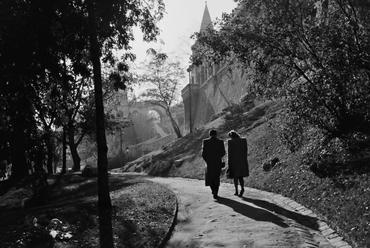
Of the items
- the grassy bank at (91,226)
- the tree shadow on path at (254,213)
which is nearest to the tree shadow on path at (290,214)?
the tree shadow on path at (254,213)

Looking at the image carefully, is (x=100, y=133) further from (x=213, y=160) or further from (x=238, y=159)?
(x=238, y=159)

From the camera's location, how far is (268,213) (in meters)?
8.17

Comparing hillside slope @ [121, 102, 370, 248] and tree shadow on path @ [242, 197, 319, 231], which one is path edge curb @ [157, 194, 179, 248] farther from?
hillside slope @ [121, 102, 370, 248]

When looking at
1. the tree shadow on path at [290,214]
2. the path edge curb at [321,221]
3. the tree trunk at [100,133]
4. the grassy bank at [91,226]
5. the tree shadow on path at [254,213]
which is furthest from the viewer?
the tree trunk at [100,133]

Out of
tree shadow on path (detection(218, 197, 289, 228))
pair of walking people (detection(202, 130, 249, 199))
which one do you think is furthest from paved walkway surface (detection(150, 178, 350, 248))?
pair of walking people (detection(202, 130, 249, 199))

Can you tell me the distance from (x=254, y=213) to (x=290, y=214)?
2.37ft

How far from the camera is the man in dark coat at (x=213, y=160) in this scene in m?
10.5

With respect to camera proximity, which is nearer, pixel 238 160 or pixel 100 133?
pixel 100 133

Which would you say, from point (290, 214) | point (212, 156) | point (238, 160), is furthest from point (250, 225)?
point (212, 156)

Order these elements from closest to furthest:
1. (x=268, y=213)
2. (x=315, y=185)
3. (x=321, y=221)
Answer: (x=321, y=221) < (x=268, y=213) < (x=315, y=185)

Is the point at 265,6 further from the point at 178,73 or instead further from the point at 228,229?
the point at 178,73

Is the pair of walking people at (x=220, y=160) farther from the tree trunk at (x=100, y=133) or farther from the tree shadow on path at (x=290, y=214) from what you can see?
the tree trunk at (x=100, y=133)

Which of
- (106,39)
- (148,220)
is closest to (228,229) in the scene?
(148,220)

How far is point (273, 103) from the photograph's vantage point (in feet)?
88.8
